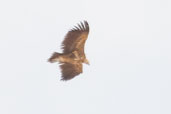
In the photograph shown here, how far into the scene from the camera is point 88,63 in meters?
41.8

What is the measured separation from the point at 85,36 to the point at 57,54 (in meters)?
1.62

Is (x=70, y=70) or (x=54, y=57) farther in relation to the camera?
(x=70, y=70)

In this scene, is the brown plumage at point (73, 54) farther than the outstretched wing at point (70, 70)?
No

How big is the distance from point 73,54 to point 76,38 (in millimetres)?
1031

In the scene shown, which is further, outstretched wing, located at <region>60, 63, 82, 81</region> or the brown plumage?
outstretched wing, located at <region>60, 63, 82, 81</region>

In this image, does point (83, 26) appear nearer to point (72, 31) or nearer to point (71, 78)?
point (72, 31)

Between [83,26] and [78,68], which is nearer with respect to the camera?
[83,26]

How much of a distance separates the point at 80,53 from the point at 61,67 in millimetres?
1399

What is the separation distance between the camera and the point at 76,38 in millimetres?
40500

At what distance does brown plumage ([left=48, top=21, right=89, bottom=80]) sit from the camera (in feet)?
132

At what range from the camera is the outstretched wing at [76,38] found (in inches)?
1578

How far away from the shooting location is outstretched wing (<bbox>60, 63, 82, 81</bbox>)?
139 feet

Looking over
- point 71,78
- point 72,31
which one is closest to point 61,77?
point 71,78

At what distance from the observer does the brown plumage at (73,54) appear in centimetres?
4016
